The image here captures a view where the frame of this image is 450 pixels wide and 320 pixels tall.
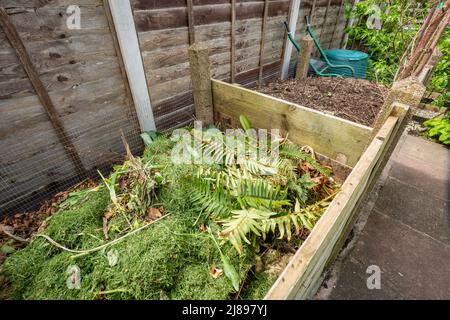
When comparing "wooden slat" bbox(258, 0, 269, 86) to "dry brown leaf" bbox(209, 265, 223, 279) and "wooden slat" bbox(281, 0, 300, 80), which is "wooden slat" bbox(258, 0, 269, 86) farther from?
"dry brown leaf" bbox(209, 265, 223, 279)

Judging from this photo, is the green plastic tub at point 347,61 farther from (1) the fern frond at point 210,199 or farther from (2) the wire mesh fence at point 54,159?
(1) the fern frond at point 210,199

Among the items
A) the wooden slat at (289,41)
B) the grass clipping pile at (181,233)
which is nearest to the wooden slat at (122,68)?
the grass clipping pile at (181,233)

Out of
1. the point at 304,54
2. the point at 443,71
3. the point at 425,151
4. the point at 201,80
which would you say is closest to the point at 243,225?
the point at 201,80

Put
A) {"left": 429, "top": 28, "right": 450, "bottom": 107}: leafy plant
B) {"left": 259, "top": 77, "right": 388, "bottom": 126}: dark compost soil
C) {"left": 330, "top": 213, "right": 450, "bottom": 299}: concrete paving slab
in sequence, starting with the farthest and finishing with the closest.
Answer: {"left": 429, "top": 28, "right": 450, "bottom": 107}: leafy plant, {"left": 259, "top": 77, "right": 388, "bottom": 126}: dark compost soil, {"left": 330, "top": 213, "right": 450, "bottom": 299}: concrete paving slab

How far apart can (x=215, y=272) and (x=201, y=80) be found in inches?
68.7

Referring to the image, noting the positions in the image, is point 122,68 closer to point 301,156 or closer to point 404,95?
point 301,156

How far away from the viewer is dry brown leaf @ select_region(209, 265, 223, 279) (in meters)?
1.28

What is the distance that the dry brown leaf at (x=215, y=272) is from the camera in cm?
128

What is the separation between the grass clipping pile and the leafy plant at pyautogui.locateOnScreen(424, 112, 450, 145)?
344cm

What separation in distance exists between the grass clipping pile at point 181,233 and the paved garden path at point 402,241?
0.95 m

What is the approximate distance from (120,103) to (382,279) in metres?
3.34

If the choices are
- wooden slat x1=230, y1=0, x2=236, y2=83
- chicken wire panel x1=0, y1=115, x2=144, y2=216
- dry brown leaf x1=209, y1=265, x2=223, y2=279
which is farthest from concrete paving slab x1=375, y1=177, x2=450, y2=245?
chicken wire panel x1=0, y1=115, x2=144, y2=216

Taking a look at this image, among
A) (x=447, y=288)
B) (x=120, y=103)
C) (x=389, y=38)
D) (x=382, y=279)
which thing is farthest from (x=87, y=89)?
(x=389, y=38)

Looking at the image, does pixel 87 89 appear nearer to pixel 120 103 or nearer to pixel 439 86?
pixel 120 103
